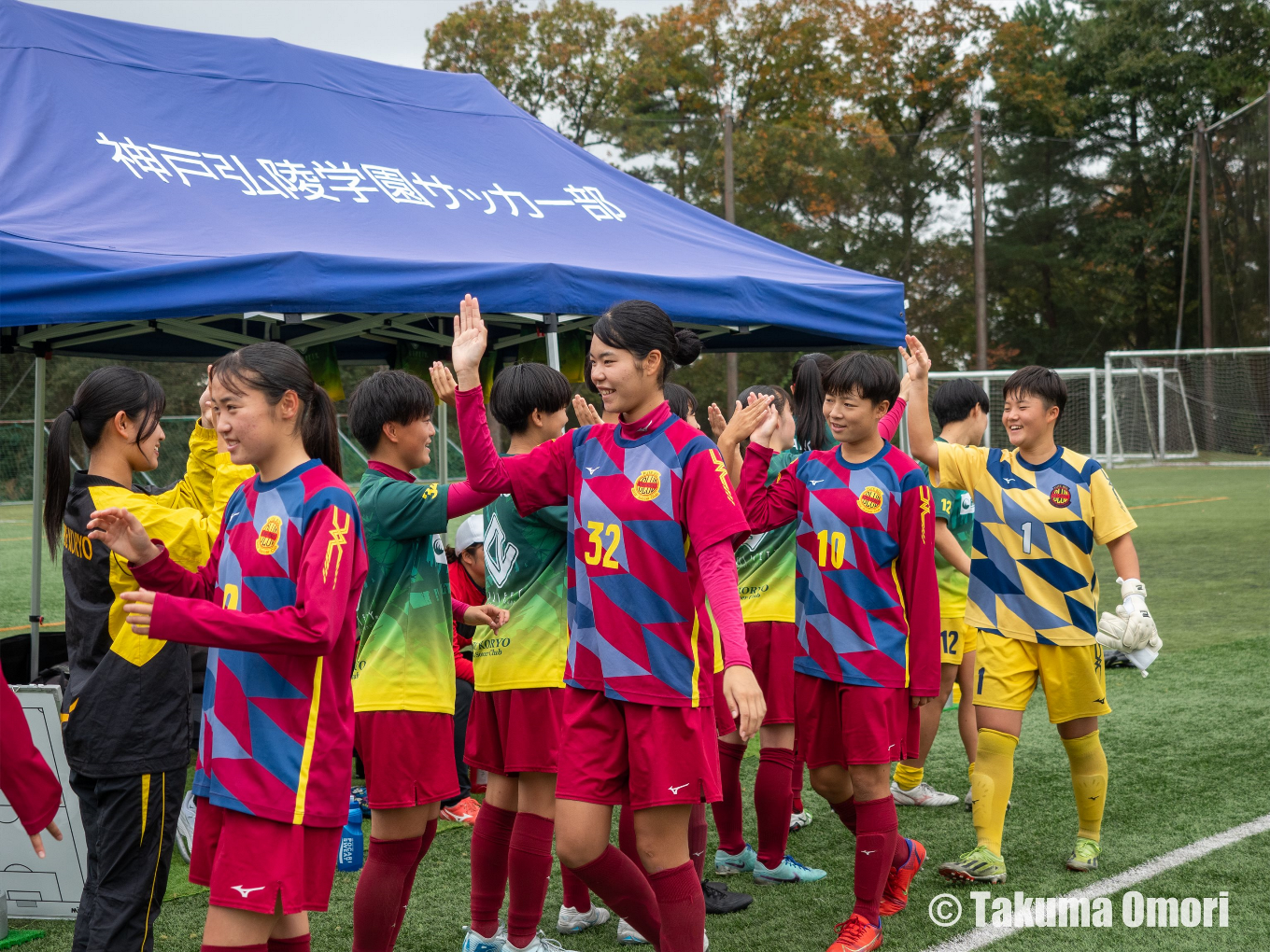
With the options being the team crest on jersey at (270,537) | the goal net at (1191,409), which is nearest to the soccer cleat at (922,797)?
the team crest on jersey at (270,537)

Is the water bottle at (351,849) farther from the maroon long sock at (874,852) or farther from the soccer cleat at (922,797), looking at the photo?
the soccer cleat at (922,797)

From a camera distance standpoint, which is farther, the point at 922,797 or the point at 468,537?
the point at 468,537

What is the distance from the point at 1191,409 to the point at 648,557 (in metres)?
30.8

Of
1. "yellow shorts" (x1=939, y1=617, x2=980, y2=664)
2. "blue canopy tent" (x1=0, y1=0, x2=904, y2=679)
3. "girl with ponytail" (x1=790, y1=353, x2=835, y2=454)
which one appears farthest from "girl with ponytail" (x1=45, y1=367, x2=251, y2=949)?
"yellow shorts" (x1=939, y1=617, x2=980, y2=664)

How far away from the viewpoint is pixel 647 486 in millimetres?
2895

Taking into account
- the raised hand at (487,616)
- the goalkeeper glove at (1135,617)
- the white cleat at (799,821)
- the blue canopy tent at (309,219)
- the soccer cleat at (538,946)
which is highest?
the blue canopy tent at (309,219)

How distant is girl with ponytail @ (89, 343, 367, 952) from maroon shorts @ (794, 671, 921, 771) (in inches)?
66.0

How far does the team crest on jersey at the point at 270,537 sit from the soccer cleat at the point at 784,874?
8.12 ft

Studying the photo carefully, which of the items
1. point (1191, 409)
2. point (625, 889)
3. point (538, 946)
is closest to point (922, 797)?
point (538, 946)

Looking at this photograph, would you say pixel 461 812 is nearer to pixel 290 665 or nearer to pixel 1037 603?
pixel 1037 603

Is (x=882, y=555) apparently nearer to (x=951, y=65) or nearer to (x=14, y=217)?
(x=14, y=217)

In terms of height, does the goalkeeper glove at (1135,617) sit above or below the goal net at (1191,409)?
below

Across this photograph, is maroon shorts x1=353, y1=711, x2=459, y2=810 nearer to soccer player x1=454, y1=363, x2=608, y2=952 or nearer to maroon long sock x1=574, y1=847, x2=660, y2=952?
soccer player x1=454, y1=363, x2=608, y2=952

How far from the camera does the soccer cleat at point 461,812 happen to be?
5.02m
